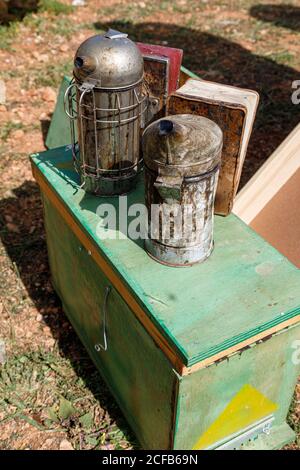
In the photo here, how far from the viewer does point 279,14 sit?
8406mm

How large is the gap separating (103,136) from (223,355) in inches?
46.6

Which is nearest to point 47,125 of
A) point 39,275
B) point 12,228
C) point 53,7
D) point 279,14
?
point 12,228

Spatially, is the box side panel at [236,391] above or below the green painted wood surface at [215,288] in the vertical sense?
below

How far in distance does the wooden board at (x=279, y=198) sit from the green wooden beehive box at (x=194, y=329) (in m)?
0.73

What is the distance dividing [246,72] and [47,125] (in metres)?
2.82

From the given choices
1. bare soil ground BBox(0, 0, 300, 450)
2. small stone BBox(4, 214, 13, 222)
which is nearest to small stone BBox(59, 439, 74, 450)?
bare soil ground BBox(0, 0, 300, 450)

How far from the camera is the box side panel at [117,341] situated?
237 centimetres

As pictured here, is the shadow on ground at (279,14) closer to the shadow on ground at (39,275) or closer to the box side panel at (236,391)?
the shadow on ground at (39,275)

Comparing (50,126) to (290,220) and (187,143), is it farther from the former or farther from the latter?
(187,143)

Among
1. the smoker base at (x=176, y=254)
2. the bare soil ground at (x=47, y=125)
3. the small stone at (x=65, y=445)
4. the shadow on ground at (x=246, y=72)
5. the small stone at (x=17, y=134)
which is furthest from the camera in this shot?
the shadow on ground at (x=246, y=72)

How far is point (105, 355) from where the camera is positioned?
119 inches

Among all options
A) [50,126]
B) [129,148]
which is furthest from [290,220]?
[50,126]

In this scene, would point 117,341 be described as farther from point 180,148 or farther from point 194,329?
point 180,148

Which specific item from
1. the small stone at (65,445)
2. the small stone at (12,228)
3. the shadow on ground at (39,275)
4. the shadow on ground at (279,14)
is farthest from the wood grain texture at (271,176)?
the shadow on ground at (279,14)
